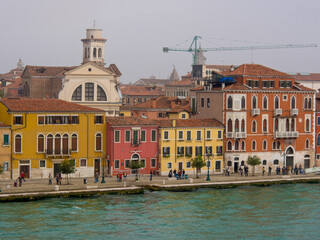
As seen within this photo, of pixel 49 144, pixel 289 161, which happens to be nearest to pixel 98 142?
pixel 49 144

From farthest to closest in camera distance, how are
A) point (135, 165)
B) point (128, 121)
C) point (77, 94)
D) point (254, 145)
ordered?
1. point (77, 94)
2. point (254, 145)
3. point (128, 121)
4. point (135, 165)

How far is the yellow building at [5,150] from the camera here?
54.8m

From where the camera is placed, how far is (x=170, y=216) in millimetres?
46500

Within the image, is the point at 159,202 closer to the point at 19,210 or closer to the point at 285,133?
the point at 19,210

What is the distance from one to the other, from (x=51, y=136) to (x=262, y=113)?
57.7 feet

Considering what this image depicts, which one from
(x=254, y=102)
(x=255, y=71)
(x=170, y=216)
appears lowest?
(x=170, y=216)

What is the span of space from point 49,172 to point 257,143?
17.3 m

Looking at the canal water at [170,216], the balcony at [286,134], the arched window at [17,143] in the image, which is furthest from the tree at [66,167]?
the balcony at [286,134]

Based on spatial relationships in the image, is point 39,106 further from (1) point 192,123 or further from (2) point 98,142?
(1) point 192,123

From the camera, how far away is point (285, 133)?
64.7 m

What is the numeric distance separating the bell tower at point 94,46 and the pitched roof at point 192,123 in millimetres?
25536

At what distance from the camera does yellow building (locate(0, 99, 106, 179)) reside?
55469 millimetres

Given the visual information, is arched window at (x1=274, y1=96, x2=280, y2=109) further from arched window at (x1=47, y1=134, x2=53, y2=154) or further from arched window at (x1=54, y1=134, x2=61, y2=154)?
arched window at (x1=47, y1=134, x2=53, y2=154)

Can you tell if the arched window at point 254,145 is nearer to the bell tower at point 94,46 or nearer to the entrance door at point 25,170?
the entrance door at point 25,170
